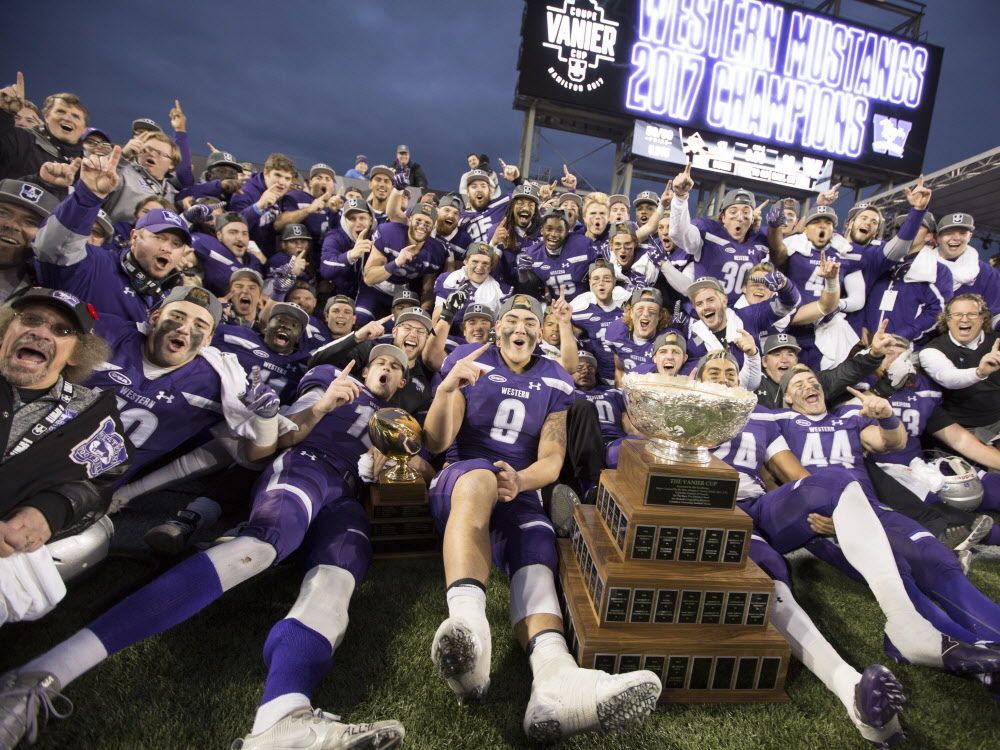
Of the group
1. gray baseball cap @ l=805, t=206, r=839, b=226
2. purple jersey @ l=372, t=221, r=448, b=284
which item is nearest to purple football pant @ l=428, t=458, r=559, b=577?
purple jersey @ l=372, t=221, r=448, b=284

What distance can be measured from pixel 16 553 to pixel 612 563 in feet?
6.91

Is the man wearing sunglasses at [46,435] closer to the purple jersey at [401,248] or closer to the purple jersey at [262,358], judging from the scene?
the purple jersey at [262,358]

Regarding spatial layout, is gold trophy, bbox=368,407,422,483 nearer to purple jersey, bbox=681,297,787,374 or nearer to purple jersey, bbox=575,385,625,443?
purple jersey, bbox=575,385,625,443

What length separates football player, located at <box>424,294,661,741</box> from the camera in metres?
1.76

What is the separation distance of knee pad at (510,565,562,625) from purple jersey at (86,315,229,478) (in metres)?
1.79

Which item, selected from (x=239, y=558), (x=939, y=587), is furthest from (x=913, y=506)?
(x=239, y=558)

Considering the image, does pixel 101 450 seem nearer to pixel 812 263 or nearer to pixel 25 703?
pixel 25 703

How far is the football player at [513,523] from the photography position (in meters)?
1.76

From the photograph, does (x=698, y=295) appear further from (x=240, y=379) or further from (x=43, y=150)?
(x=43, y=150)

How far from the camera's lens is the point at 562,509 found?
2990 millimetres

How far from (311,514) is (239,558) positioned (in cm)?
41

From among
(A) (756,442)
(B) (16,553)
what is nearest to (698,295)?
(A) (756,442)

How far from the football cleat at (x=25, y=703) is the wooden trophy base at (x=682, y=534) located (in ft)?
6.61

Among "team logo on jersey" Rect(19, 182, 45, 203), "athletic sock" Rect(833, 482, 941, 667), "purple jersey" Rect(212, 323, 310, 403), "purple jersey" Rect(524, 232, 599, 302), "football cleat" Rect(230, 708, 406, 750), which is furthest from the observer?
"purple jersey" Rect(524, 232, 599, 302)
